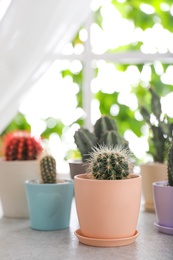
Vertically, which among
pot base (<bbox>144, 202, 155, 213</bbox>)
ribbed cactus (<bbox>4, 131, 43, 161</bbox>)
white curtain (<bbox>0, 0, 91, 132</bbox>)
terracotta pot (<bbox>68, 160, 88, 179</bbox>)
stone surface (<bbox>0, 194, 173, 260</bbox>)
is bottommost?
stone surface (<bbox>0, 194, 173, 260</bbox>)

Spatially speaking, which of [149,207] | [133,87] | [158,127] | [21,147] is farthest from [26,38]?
[133,87]

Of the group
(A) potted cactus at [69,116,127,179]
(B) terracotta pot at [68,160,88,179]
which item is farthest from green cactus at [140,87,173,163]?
(B) terracotta pot at [68,160,88,179]

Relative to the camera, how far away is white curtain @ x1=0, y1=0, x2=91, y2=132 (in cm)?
157

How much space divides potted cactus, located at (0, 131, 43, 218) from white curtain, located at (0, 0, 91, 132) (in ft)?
0.77

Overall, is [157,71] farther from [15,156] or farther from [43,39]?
[15,156]

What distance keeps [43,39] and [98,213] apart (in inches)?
30.1

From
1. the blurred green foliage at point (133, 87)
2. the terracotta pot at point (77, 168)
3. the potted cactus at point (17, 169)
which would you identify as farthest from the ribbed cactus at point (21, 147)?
the blurred green foliage at point (133, 87)

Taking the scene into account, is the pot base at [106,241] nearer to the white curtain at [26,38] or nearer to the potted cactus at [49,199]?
the potted cactus at [49,199]

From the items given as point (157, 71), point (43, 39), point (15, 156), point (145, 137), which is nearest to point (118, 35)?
point (157, 71)

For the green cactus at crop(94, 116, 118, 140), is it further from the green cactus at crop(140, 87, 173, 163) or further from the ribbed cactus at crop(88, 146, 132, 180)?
the ribbed cactus at crop(88, 146, 132, 180)

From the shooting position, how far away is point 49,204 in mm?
1304

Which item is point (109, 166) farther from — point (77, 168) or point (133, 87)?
point (133, 87)

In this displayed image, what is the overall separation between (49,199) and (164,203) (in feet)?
0.92

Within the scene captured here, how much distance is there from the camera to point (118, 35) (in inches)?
111
